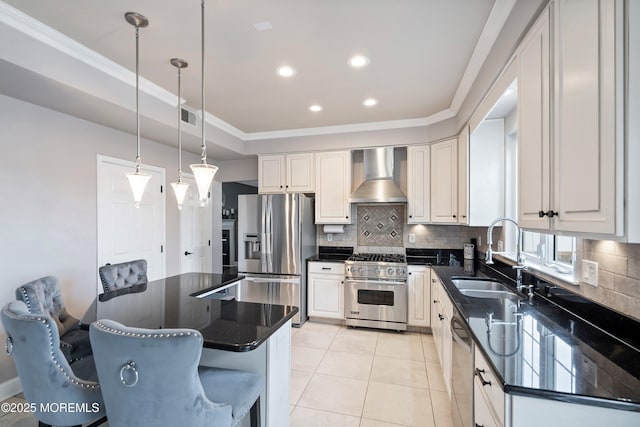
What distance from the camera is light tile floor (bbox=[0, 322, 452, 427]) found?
2135 mm

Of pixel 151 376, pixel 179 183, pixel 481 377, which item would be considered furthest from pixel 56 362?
pixel 481 377

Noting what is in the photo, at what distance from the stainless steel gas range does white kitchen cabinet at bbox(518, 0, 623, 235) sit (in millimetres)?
2292

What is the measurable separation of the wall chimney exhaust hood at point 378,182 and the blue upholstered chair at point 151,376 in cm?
313

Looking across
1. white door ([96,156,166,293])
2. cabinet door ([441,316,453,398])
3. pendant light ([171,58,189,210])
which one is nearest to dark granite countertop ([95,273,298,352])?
pendant light ([171,58,189,210])

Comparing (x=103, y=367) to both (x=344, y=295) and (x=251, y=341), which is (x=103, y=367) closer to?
(x=251, y=341)

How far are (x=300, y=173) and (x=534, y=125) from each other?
3.15 meters

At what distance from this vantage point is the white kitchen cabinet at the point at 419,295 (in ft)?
11.9

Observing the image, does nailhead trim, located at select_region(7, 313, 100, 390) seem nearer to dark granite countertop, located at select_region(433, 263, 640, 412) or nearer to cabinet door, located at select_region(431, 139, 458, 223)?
dark granite countertop, located at select_region(433, 263, 640, 412)

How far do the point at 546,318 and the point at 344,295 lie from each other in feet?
8.31

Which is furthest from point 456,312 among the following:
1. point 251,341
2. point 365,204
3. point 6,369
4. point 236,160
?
point 236,160

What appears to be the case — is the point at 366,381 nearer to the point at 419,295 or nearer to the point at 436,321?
the point at 436,321

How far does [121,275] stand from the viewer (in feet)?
8.18

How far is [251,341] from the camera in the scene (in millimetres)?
1330

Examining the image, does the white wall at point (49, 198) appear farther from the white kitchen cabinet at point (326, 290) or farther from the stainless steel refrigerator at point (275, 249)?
the white kitchen cabinet at point (326, 290)
